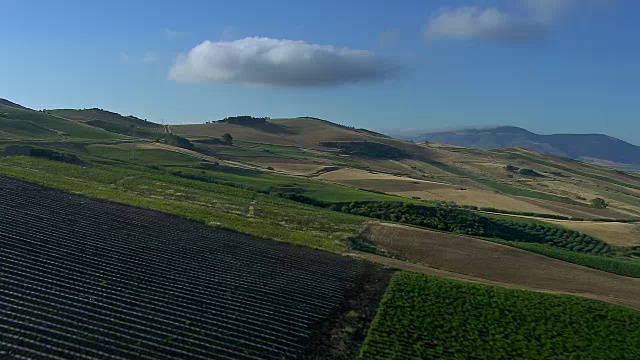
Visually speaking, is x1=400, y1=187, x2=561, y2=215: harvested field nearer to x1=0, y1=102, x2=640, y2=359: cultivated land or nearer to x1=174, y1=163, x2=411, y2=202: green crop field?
x1=0, y1=102, x2=640, y2=359: cultivated land

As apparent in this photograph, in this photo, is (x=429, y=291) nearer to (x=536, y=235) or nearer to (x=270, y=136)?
(x=536, y=235)

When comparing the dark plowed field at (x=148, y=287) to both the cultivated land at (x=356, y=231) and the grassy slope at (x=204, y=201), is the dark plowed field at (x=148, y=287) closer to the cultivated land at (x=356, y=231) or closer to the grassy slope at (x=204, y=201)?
the cultivated land at (x=356, y=231)

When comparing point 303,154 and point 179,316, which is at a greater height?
point 303,154

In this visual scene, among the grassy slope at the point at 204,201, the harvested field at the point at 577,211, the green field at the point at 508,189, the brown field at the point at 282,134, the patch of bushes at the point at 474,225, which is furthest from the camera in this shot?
the brown field at the point at 282,134

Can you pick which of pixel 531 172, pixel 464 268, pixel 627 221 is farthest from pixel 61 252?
pixel 531 172

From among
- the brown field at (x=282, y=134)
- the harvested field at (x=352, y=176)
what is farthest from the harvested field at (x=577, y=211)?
the brown field at (x=282, y=134)

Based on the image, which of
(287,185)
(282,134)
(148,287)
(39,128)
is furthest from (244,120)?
(148,287)

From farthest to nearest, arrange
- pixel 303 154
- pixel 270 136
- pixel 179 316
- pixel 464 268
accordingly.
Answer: pixel 270 136, pixel 303 154, pixel 464 268, pixel 179 316
